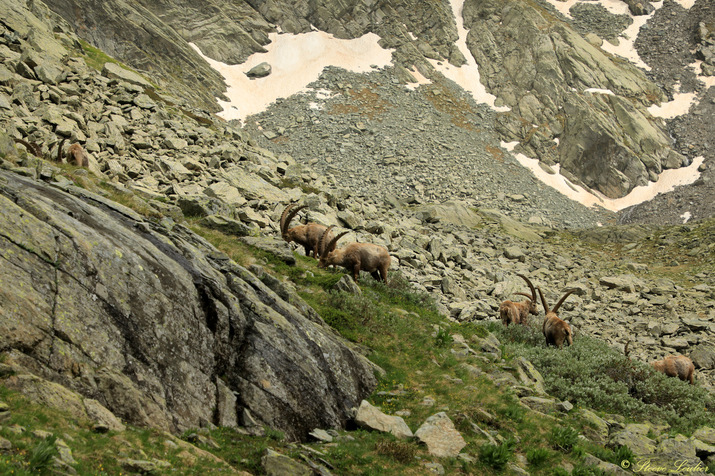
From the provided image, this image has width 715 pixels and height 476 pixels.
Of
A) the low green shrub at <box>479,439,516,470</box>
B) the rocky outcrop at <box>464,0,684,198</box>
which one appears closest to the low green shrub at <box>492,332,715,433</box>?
the low green shrub at <box>479,439,516,470</box>

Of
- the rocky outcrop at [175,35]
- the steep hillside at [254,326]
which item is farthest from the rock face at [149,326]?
the rocky outcrop at [175,35]

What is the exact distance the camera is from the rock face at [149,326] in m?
5.95

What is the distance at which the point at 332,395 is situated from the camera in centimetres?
888

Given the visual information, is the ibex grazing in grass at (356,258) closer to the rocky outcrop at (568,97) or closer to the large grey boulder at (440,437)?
the large grey boulder at (440,437)

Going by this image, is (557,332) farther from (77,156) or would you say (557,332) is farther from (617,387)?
(77,156)

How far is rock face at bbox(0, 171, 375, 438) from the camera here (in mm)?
5949

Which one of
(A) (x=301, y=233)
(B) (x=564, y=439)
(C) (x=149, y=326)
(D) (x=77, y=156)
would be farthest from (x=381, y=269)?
(D) (x=77, y=156)

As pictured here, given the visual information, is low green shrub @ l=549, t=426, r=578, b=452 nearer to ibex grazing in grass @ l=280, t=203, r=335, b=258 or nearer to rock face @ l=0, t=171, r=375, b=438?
rock face @ l=0, t=171, r=375, b=438

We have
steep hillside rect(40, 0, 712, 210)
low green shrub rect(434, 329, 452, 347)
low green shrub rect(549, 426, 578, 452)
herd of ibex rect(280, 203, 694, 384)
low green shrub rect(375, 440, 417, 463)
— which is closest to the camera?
low green shrub rect(375, 440, 417, 463)

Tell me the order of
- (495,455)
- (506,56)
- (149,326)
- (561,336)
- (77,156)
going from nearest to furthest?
1. (149,326)
2. (495,455)
3. (561,336)
4. (77,156)
5. (506,56)

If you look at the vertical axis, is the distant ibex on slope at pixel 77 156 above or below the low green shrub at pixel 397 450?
below

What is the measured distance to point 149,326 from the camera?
277 inches

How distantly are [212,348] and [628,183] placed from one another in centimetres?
7400

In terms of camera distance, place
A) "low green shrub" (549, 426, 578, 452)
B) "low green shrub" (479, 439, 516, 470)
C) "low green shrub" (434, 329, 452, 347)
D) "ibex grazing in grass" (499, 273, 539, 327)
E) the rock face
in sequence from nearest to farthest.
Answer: the rock face < "low green shrub" (479, 439, 516, 470) < "low green shrub" (549, 426, 578, 452) < "low green shrub" (434, 329, 452, 347) < "ibex grazing in grass" (499, 273, 539, 327)
